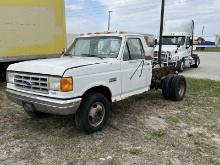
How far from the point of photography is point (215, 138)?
20.0 ft

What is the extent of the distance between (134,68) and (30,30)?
566 centimetres

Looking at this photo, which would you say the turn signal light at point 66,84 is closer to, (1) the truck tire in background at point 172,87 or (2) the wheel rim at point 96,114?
(2) the wheel rim at point 96,114

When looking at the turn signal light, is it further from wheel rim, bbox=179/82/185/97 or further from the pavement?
the pavement

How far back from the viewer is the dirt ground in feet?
16.5

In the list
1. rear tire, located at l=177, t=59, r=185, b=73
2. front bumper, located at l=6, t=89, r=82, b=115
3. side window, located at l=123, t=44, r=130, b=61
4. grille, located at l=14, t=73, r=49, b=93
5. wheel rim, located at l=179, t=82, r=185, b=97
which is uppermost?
side window, located at l=123, t=44, r=130, b=61

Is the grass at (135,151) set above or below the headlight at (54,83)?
below

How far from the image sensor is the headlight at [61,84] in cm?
526

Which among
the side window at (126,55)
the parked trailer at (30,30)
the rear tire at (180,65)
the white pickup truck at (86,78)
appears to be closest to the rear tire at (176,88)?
the white pickup truck at (86,78)

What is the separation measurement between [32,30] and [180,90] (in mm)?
5772

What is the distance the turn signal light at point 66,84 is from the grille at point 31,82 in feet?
1.26

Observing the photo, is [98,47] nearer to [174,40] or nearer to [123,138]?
[123,138]

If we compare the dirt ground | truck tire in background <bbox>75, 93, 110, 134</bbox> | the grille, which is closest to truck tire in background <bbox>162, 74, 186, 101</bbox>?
the dirt ground

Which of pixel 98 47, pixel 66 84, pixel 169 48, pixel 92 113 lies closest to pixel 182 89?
pixel 98 47

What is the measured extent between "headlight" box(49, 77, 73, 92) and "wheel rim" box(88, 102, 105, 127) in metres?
0.81
